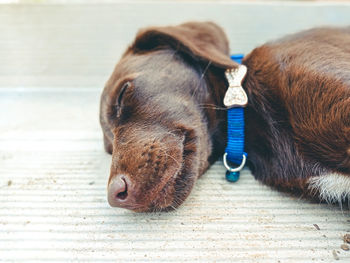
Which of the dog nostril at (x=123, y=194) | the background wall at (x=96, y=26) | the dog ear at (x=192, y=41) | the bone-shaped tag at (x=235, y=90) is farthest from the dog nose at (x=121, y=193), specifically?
the background wall at (x=96, y=26)

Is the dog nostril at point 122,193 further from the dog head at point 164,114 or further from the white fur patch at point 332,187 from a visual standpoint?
the white fur patch at point 332,187

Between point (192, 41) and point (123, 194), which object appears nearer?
point (123, 194)

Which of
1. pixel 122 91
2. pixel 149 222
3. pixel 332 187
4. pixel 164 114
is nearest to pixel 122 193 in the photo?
pixel 149 222

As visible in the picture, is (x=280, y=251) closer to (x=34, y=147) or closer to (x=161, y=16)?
(x=34, y=147)

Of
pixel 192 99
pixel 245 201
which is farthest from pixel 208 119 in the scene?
pixel 245 201

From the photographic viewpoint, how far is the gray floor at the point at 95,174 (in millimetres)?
956

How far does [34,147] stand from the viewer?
1.69 meters

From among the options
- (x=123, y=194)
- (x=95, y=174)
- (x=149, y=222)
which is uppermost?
(x=123, y=194)

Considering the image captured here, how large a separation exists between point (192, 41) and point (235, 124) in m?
0.50

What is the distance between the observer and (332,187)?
1105 mm

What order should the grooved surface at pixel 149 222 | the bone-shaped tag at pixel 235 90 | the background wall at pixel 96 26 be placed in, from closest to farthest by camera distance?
the grooved surface at pixel 149 222 → the bone-shaped tag at pixel 235 90 → the background wall at pixel 96 26

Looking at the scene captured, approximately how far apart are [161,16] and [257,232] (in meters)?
2.07

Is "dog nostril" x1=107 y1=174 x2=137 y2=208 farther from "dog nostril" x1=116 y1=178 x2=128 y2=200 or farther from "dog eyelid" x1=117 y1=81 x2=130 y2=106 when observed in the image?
"dog eyelid" x1=117 y1=81 x2=130 y2=106

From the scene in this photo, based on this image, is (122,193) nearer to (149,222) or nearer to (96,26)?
(149,222)
